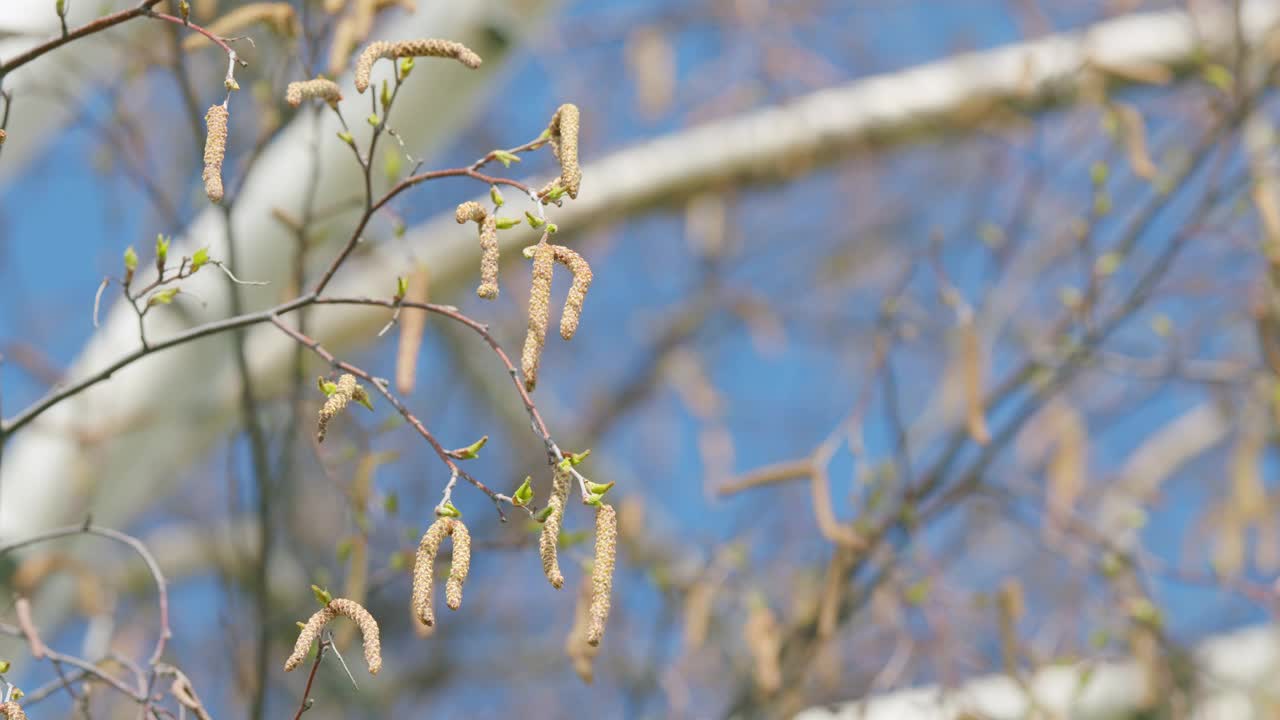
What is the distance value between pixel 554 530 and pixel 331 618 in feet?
0.60

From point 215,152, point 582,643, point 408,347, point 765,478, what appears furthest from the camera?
point 765,478

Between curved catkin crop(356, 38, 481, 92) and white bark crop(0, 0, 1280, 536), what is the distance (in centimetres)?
77

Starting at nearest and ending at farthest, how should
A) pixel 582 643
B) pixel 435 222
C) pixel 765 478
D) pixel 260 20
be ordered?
pixel 260 20 → pixel 582 643 → pixel 765 478 → pixel 435 222

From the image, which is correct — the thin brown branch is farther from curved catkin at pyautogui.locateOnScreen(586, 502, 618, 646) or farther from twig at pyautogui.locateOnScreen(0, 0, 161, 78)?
twig at pyautogui.locateOnScreen(0, 0, 161, 78)

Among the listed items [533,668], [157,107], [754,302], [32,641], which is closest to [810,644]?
[32,641]

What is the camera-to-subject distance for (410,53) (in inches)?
42.7

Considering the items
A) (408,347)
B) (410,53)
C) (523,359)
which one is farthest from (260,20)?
(523,359)

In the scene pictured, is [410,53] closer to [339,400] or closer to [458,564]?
[339,400]

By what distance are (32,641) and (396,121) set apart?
4.37 feet

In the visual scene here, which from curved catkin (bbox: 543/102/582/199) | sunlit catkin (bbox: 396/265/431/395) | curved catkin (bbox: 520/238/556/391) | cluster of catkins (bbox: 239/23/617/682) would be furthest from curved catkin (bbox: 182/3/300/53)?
curved catkin (bbox: 520/238/556/391)

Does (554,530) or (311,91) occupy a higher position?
(311,91)

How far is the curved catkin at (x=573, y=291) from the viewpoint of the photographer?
93 cm

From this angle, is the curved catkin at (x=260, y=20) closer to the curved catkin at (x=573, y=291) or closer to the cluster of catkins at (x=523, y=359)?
the cluster of catkins at (x=523, y=359)

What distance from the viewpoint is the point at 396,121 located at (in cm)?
227
